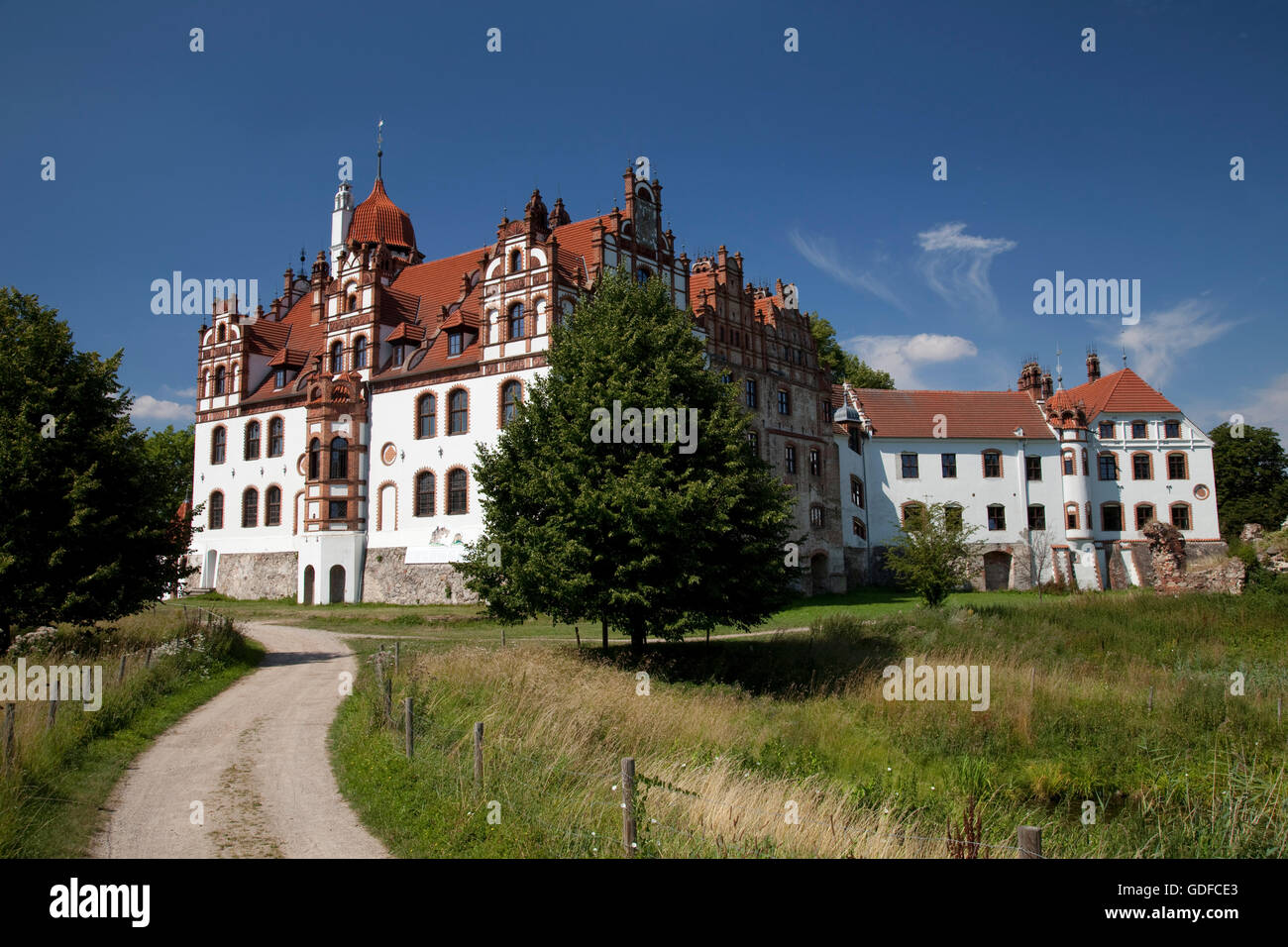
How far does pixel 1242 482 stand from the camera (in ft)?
210

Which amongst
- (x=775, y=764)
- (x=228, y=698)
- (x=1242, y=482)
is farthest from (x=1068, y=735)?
(x=1242, y=482)

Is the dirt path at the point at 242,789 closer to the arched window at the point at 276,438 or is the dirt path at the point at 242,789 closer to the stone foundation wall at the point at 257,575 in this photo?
the stone foundation wall at the point at 257,575

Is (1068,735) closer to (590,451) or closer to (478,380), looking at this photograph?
(590,451)

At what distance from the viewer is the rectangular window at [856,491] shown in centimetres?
5106

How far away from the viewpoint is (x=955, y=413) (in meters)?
55.0

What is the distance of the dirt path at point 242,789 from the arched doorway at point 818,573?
3230 cm

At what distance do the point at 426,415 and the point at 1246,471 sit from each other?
61.5 m

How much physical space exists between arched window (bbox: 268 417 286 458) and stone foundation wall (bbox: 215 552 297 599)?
236 inches

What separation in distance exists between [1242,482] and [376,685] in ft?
231

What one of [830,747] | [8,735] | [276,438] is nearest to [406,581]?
[276,438]

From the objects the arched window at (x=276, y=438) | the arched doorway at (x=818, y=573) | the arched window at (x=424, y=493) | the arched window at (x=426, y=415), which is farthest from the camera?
the arched window at (x=276, y=438)

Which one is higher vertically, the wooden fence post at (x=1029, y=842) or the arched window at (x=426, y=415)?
the arched window at (x=426, y=415)

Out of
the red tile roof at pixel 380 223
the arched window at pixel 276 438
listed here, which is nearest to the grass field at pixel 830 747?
the arched window at pixel 276 438
